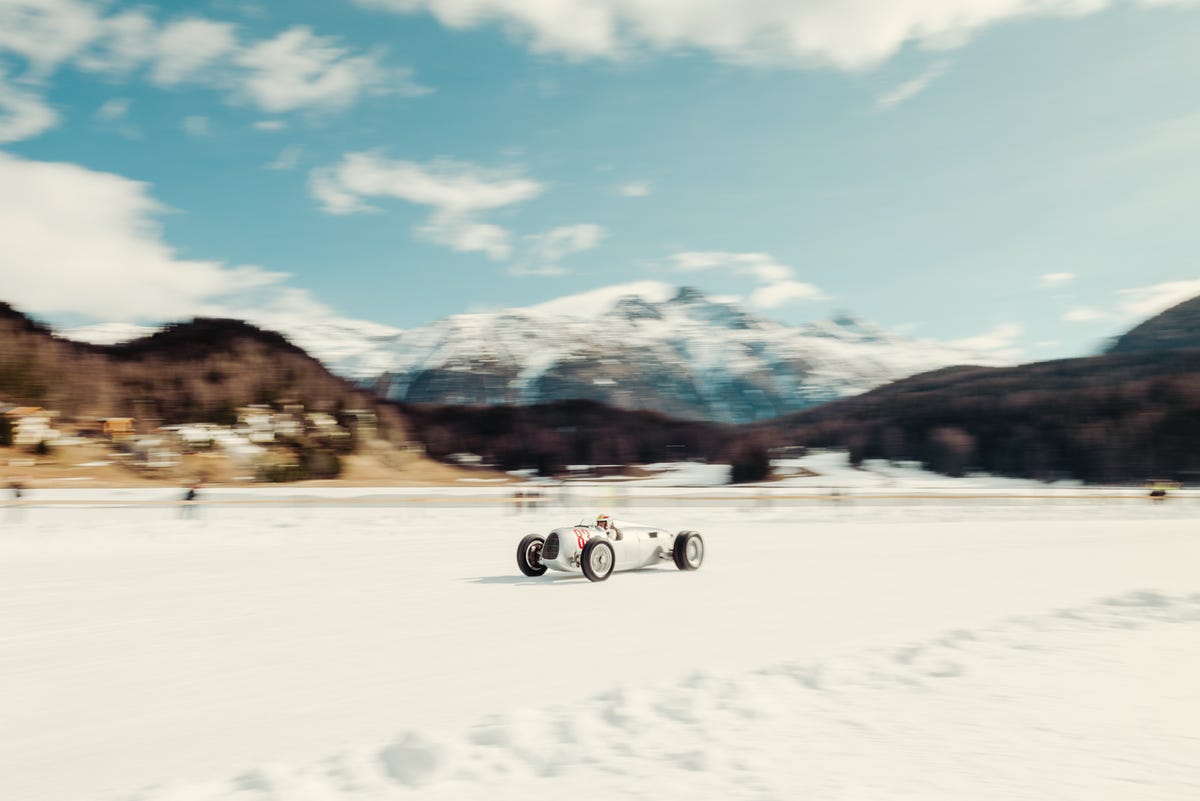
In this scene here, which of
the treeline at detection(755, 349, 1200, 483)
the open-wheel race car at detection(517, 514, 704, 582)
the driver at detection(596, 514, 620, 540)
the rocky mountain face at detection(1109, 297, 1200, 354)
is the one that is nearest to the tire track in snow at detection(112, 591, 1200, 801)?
the open-wheel race car at detection(517, 514, 704, 582)

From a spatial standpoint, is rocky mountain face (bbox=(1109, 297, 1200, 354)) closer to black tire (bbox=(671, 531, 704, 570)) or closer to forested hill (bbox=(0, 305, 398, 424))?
forested hill (bbox=(0, 305, 398, 424))

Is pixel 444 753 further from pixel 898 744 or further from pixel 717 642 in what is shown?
pixel 717 642

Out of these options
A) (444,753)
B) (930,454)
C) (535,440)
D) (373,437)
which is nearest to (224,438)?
(373,437)

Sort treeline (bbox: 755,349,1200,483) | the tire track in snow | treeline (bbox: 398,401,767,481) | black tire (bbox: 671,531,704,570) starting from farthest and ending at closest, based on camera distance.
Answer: treeline (bbox: 398,401,767,481) → treeline (bbox: 755,349,1200,483) → black tire (bbox: 671,531,704,570) → the tire track in snow

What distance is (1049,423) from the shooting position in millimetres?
82375

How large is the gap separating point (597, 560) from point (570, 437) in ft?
240

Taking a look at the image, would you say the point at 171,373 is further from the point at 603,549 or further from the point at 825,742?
the point at 825,742

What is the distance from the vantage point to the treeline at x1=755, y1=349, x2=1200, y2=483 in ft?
233

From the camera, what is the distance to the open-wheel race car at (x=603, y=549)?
38.3 feet

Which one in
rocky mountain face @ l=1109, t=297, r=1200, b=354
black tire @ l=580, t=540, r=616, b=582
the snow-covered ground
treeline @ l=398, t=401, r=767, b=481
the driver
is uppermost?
rocky mountain face @ l=1109, t=297, r=1200, b=354

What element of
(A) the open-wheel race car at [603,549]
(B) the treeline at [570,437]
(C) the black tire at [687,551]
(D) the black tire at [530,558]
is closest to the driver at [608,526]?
(A) the open-wheel race car at [603,549]

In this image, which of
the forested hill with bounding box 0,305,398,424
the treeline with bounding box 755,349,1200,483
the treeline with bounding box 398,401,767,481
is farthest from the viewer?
the treeline with bounding box 398,401,767,481

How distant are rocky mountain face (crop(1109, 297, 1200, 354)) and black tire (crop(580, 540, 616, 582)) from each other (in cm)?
17548

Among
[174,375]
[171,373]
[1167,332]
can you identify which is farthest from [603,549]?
[1167,332]
